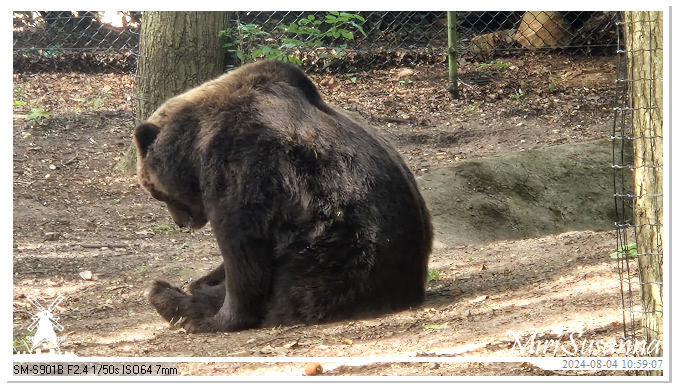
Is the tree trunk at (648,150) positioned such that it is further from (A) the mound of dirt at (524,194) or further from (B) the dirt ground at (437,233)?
(A) the mound of dirt at (524,194)

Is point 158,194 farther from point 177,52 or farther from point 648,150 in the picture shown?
point 648,150

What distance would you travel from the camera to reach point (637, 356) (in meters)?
3.74

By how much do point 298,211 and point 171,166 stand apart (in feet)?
3.31

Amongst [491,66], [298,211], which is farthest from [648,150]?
[491,66]

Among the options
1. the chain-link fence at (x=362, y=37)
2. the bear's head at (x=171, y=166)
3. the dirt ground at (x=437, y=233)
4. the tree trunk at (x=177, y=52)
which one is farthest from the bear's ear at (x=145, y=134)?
the chain-link fence at (x=362, y=37)

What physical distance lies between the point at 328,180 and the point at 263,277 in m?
0.75

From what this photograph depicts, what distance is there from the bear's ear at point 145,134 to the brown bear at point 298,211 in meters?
0.29

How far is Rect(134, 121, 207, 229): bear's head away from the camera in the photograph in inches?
212

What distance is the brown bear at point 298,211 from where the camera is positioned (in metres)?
5.02

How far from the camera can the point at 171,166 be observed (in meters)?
5.45

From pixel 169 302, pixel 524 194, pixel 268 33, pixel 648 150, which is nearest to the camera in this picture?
pixel 648 150

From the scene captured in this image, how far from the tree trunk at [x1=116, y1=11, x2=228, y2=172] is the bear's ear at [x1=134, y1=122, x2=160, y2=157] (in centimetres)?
307

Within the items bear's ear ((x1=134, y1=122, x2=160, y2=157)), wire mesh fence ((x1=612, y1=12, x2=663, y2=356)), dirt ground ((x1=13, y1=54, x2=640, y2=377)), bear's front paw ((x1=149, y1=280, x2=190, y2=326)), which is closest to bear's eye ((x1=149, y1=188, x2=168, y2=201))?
bear's ear ((x1=134, y1=122, x2=160, y2=157))

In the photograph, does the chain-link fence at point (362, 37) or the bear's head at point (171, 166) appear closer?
the bear's head at point (171, 166)
